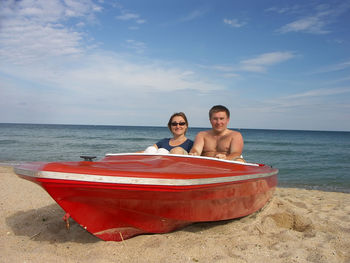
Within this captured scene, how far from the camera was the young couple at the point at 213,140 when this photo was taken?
4.10 metres

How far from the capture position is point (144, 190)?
101 inches

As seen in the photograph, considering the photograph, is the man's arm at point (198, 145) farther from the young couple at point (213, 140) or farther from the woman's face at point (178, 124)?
the woman's face at point (178, 124)

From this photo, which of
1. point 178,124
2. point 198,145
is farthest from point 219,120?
Result: point 178,124

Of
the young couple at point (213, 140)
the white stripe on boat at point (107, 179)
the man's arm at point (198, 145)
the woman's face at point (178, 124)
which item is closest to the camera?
the white stripe on boat at point (107, 179)

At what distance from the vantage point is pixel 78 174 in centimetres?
243

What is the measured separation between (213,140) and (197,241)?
162 cm

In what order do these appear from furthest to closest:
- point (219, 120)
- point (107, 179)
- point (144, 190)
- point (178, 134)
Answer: point (178, 134) → point (219, 120) → point (144, 190) → point (107, 179)

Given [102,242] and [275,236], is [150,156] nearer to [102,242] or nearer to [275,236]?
[102,242]

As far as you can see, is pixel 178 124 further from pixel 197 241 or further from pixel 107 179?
pixel 107 179

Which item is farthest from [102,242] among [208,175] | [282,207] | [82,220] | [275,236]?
[282,207]

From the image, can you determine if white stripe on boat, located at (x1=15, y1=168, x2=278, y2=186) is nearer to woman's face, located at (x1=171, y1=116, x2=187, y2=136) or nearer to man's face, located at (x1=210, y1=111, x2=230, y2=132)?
man's face, located at (x1=210, y1=111, x2=230, y2=132)

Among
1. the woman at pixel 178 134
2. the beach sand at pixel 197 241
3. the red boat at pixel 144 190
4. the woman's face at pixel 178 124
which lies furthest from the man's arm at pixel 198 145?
the beach sand at pixel 197 241

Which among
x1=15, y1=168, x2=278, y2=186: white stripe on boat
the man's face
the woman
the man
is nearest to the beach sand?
x1=15, y1=168, x2=278, y2=186: white stripe on boat

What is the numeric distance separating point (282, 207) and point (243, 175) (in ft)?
6.04
